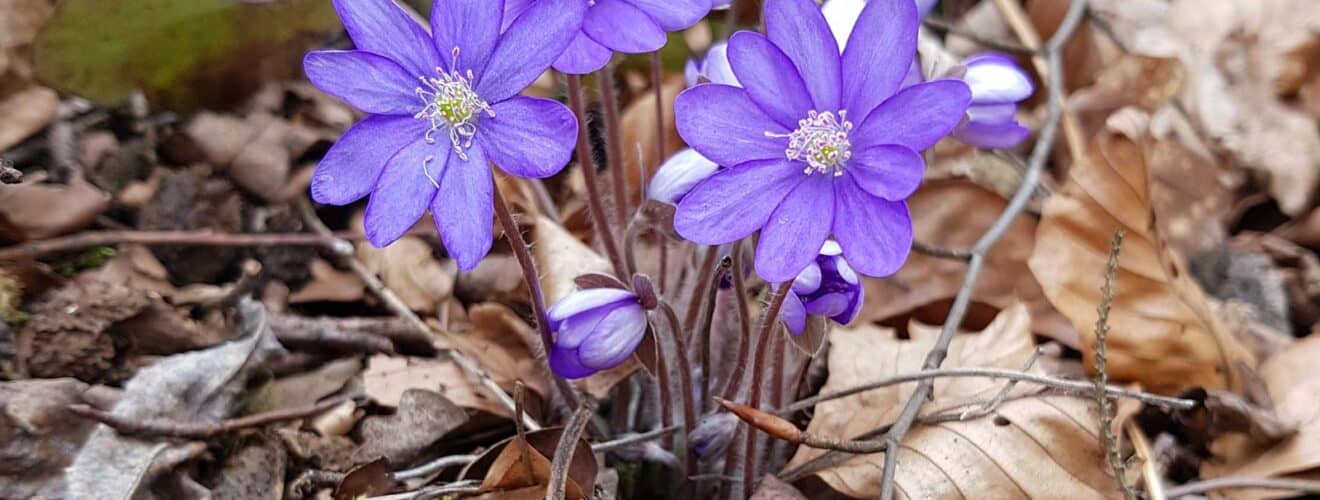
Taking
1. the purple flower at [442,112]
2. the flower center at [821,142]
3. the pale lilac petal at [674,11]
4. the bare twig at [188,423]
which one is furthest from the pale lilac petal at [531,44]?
the bare twig at [188,423]

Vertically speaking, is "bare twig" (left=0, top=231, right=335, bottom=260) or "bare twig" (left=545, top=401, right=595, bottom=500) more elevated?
"bare twig" (left=545, top=401, right=595, bottom=500)

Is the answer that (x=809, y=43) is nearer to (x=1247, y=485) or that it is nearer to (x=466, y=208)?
(x=466, y=208)

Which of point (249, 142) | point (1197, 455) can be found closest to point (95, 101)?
point (249, 142)

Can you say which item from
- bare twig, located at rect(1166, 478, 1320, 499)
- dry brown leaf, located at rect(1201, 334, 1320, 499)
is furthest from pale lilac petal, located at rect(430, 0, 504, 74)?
dry brown leaf, located at rect(1201, 334, 1320, 499)

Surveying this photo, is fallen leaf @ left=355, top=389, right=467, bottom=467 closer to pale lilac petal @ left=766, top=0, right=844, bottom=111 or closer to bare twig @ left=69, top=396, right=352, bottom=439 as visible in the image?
bare twig @ left=69, top=396, right=352, bottom=439

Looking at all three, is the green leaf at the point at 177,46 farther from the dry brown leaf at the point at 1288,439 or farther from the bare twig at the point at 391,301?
the dry brown leaf at the point at 1288,439

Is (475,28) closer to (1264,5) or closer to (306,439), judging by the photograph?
(306,439)

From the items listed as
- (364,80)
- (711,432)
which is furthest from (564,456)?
(364,80)
